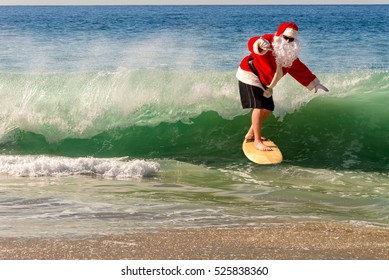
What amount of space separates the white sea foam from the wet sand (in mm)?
2511

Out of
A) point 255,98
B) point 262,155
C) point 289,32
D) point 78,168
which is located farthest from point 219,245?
point 78,168

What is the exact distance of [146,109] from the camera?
439 inches

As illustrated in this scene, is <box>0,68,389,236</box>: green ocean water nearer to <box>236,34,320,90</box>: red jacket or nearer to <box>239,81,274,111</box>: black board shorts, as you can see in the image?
<box>239,81,274,111</box>: black board shorts

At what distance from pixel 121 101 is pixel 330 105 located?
3.14m

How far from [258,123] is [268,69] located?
23.1 inches

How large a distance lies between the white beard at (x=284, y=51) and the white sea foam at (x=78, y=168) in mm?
2400

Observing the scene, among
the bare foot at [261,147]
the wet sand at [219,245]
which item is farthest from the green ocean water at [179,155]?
the bare foot at [261,147]

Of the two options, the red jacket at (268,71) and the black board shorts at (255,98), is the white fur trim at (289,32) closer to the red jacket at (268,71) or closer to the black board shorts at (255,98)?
the red jacket at (268,71)

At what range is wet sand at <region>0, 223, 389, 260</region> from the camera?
5.33m

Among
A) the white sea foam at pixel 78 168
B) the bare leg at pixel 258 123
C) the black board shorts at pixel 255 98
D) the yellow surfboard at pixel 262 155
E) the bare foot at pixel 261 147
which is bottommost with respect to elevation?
the white sea foam at pixel 78 168

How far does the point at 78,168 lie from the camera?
855 centimetres

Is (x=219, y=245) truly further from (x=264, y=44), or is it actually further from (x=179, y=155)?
(x=179, y=155)

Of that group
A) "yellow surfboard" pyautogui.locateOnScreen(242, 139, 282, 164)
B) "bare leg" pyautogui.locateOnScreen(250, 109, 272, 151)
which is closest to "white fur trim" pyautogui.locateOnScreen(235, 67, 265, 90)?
"bare leg" pyautogui.locateOnScreen(250, 109, 272, 151)

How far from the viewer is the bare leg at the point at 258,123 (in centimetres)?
721
